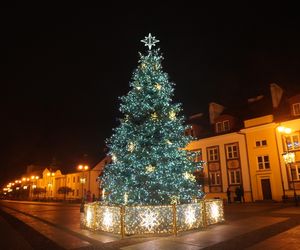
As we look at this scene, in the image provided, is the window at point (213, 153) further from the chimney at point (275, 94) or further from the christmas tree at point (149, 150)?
the christmas tree at point (149, 150)

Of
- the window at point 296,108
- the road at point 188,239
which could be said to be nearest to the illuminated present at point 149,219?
the road at point 188,239

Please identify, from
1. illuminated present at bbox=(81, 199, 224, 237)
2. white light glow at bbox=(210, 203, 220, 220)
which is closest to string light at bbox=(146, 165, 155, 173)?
illuminated present at bbox=(81, 199, 224, 237)

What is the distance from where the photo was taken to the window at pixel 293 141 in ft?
89.4

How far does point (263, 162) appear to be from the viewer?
97.7 ft

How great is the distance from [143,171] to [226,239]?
5256 millimetres

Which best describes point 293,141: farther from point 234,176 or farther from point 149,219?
point 149,219

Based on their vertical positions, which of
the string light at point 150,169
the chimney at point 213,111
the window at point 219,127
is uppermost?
the chimney at point 213,111

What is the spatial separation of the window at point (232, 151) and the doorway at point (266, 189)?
4.29m

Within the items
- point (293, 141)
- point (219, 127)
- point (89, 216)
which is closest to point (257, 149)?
point (293, 141)

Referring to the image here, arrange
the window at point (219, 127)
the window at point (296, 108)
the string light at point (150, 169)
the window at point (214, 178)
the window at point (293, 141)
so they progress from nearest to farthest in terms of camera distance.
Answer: the string light at point (150, 169) < the window at point (293, 141) < the window at point (296, 108) < the window at point (214, 178) < the window at point (219, 127)

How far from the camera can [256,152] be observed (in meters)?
30.3

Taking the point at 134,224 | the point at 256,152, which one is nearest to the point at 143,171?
the point at 134,224

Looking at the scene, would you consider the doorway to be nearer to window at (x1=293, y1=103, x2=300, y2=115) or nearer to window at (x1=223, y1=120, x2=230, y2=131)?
window at (x1=293, y1=103, x2=300, y2=115)

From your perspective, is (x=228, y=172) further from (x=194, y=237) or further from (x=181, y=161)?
(x=194, y=237)
